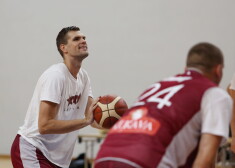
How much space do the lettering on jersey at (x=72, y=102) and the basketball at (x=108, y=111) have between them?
0.39 meters

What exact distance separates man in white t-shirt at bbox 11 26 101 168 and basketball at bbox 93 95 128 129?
58 millimetres

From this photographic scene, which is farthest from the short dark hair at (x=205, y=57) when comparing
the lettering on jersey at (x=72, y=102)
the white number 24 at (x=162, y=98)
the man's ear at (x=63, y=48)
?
the man's ear at (x=63, y=48)

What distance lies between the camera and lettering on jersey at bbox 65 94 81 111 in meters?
4.42

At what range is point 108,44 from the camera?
9.11m

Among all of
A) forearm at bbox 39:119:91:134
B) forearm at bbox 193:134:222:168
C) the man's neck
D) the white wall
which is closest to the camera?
forearm at bbox 193:134:222:168

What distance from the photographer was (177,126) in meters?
2.45

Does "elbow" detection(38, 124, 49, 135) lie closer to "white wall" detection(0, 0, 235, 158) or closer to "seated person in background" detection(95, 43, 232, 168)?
"seated person in background" detection(95, 43, 232, 168)

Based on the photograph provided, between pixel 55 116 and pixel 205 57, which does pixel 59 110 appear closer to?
pixel 55 116

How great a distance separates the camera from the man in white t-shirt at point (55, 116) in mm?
4125

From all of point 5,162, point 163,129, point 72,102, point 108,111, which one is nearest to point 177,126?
point 163,129

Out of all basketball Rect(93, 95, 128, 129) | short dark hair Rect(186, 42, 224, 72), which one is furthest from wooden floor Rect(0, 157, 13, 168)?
short dark hair Rect(186, 42, 224, 72)

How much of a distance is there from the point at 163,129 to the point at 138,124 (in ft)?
0.49

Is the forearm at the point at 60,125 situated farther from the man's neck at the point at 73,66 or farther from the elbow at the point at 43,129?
the man's neck at the point at 73,66

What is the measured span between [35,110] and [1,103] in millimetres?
5512
